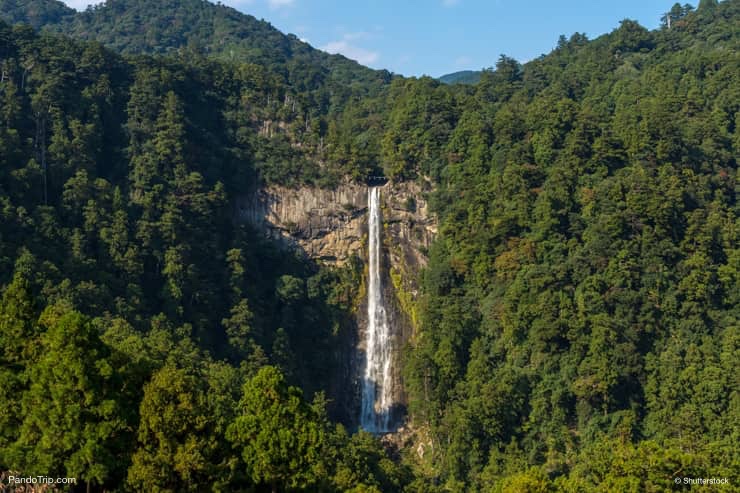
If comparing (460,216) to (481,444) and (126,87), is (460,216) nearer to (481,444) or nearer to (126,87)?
(481,444)

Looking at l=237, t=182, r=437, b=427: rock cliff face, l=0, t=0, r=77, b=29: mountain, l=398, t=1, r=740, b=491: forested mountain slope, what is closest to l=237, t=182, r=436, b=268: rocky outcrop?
l=237, t=182, r=437, b=427: rock cliff face

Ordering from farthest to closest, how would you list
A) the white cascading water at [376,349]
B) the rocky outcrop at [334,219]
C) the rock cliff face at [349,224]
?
1. the rocky outcrop at [334,219]
2. the rock cliff face at [349,224]
3. the white cascading water at [376,349]

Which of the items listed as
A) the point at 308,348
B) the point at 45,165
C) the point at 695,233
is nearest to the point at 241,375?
the point at 308,348

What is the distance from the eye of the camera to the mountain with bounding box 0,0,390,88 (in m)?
98.8

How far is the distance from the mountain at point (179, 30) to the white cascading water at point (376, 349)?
3754 centimetres

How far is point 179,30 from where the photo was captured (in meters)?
104

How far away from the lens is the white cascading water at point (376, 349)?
54812 mm

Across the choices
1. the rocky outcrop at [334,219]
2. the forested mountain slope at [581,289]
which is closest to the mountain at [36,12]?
the rocky outcrop at [334,219]

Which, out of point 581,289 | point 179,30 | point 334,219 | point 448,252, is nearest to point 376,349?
point 448,252

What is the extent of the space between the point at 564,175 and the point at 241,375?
2196 cm

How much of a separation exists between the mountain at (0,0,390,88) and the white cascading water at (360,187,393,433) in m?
37.5

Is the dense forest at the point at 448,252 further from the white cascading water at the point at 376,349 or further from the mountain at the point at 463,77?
the mountain at the point at 463,77

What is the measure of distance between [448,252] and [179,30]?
60.4 meters

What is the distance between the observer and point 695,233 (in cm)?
4831
